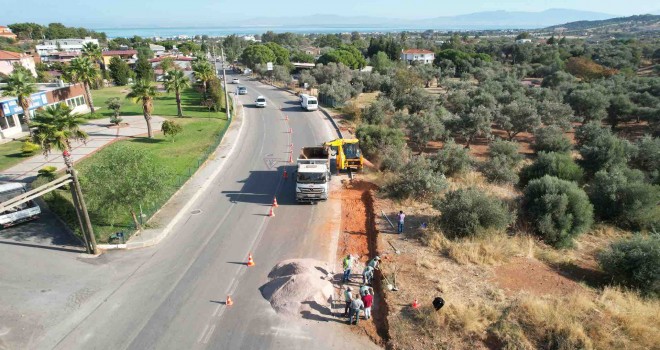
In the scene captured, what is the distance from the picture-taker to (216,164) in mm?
29484

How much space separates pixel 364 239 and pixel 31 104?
39267 millimetres

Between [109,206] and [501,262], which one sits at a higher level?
[109,206]

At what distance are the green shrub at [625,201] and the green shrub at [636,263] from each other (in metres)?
6.02

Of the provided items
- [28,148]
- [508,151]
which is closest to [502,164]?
[508,151]

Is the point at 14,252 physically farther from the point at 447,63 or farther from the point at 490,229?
the point at 447,63

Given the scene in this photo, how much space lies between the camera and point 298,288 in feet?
45.8

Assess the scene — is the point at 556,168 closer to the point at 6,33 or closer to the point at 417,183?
the point at 417,183

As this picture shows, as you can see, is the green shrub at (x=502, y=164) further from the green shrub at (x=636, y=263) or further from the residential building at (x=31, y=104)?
the residential building at (x=31, y=104)

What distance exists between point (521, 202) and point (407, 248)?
744 centimetres

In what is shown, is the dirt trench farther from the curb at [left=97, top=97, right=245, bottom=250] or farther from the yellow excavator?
the curb at [left=97, top=97, right=245, bottom=250]

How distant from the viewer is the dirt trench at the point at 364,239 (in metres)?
12.7

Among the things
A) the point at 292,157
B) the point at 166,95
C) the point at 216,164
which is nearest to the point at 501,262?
the point at 292,157

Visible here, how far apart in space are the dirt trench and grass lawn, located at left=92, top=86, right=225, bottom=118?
30.1 meters

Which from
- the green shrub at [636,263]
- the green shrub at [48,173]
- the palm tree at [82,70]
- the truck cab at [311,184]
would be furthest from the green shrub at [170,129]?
the green shrub at [636,263]
